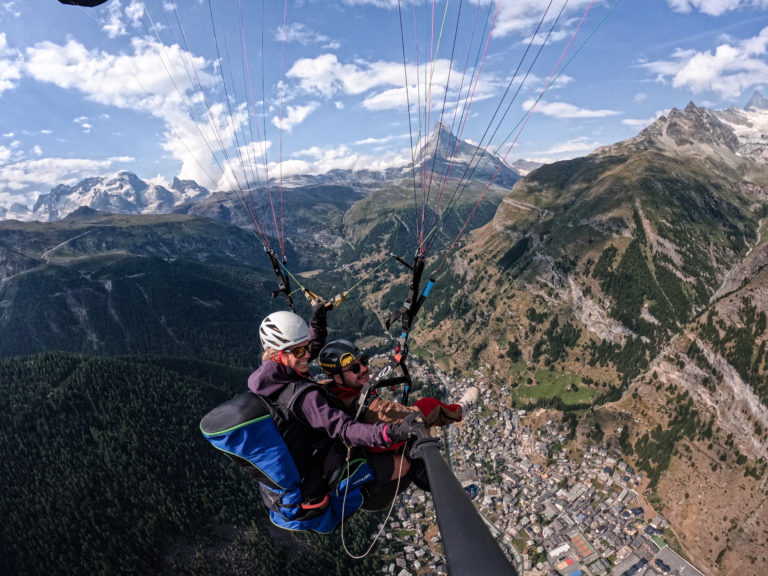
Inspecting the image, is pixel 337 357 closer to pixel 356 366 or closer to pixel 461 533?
pixel 356 366

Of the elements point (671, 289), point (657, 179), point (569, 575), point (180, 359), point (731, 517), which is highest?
point (657, 179)

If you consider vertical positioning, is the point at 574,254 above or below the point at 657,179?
below

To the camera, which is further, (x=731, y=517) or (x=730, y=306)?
(x=730, y=306)

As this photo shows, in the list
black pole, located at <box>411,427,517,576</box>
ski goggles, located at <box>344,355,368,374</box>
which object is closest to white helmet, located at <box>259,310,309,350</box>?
ski goggles, located at <box>344,355,368,374</box>

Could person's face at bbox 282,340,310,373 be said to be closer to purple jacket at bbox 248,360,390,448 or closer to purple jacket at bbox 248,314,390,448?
purple jacket at bbox 248,314,390,448

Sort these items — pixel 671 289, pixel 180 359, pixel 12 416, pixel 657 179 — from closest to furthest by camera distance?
1. pixel 12 416
2. pixel 180 359
3. pixel 671 289
4. pixel 657 179

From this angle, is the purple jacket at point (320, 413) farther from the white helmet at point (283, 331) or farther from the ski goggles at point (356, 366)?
the ski goggles at point (356, 366)

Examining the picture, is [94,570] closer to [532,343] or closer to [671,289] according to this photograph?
[532,343]

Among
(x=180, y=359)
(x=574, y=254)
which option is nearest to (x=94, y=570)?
(x=180, y=359)
